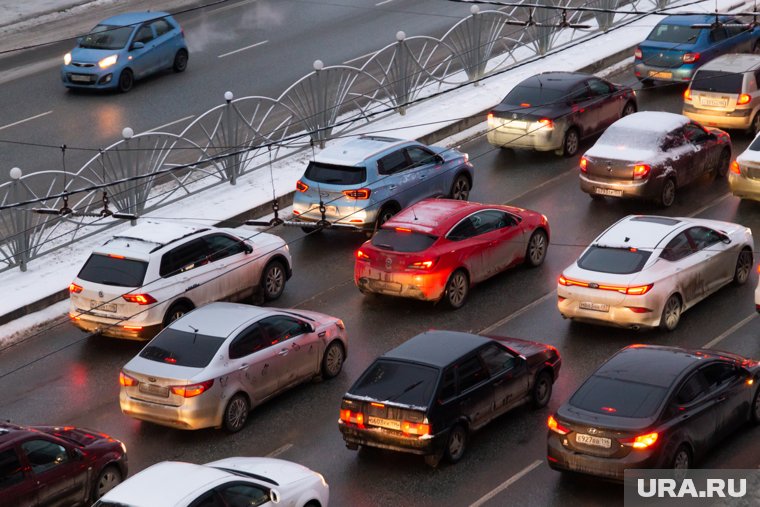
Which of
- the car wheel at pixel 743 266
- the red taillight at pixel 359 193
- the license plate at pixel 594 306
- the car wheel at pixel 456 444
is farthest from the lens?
the red taillight at pixel 359 193

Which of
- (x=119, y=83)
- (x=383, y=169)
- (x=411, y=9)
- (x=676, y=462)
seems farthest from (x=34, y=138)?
(x=676, y=462)

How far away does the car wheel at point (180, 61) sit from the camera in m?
35.2

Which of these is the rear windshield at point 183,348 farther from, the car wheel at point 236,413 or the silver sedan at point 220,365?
the car wheel at point 236,413

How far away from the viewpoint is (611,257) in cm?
2073

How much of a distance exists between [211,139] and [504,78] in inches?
357

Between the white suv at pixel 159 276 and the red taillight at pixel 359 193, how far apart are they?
99.8 inches

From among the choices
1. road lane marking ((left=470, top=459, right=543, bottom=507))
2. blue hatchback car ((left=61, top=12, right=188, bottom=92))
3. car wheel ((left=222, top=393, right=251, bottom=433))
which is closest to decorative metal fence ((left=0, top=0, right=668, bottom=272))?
blue hatchback car ((left=61, top=12, right=188, bottom=92))

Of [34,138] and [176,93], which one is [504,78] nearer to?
[176,93]

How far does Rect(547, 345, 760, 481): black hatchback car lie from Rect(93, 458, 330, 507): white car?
2899 mm

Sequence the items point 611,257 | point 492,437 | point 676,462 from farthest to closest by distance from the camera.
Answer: point 611,257
point 492,437
point 676,462

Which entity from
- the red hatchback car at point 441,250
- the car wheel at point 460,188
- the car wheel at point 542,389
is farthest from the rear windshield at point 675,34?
the car wheel at point 542,389

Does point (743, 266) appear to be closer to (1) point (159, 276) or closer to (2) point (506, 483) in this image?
(2) point (506, 483)

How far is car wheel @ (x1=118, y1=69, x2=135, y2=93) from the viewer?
33.6 m

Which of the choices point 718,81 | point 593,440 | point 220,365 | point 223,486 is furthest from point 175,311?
point 718,81
